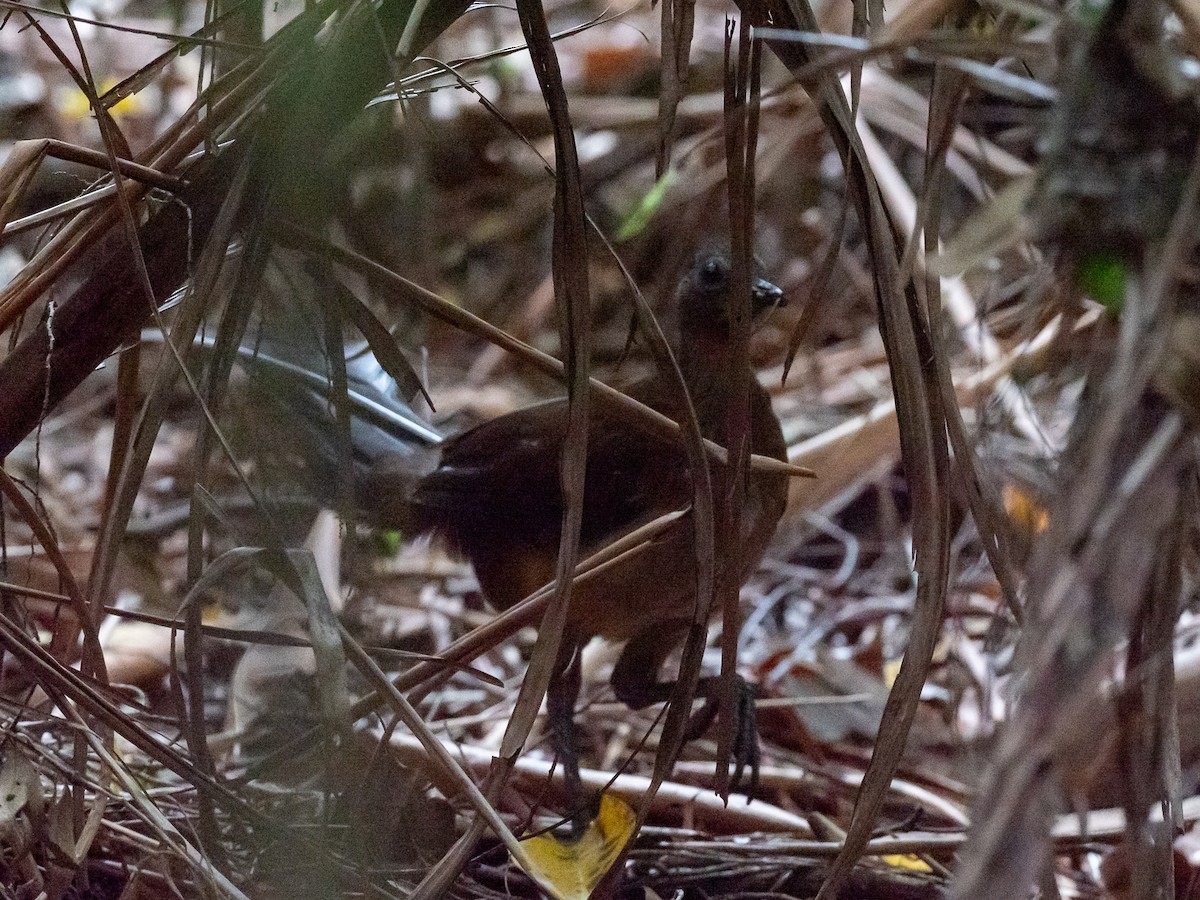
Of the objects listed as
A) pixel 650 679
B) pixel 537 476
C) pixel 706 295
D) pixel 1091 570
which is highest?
pixel 706 295

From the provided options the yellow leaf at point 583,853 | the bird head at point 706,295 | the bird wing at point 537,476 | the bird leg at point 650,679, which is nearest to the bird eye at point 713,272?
the bird head at point 706,295

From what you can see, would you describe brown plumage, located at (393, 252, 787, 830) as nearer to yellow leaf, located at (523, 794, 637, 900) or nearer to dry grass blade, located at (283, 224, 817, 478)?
yellow leaf, located at (523, 794, 637, 900)

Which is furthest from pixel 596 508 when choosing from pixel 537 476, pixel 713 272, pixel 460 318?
pixel 460 318

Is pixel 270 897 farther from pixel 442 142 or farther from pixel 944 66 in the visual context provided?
pixel 442 142

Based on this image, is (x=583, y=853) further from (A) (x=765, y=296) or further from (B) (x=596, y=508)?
(A) (x=765, y=296)

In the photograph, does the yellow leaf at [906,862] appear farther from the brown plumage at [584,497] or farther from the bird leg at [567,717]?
the bird leg at [567,717]

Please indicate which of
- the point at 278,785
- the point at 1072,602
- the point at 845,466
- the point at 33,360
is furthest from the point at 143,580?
the point at 1072,602
